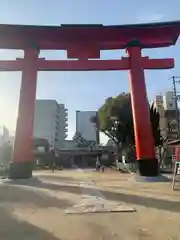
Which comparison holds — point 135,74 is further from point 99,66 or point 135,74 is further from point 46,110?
point 46,110

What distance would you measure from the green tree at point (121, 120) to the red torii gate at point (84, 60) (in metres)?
17.2

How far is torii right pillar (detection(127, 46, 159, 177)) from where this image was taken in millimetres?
15867

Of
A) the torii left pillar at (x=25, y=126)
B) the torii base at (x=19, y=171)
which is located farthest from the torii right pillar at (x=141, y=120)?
the torii base at (x=19, y=171)

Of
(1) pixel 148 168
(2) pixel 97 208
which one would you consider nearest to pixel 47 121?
(1) pixel 148 168

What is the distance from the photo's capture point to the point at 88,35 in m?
17.2

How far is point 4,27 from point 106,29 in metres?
5.42

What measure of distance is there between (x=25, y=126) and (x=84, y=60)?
16.1ft

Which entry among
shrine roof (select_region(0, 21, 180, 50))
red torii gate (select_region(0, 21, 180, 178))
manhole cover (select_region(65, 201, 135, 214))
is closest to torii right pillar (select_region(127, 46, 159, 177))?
red torii gate (select_region(0, 21, 180, 178))

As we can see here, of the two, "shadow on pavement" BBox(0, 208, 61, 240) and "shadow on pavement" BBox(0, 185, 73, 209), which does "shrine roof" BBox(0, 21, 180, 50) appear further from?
"shadow on pavement" BBox(0, 208, 61, 240)

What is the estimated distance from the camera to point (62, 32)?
667 inches

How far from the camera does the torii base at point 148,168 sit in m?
15.7

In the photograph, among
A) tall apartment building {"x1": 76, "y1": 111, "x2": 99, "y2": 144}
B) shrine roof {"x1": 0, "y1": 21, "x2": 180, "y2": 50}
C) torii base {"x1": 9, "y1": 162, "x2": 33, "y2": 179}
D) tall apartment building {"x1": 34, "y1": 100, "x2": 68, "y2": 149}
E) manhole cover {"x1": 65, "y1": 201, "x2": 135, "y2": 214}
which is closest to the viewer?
manhole cover {"x1": 65, "y1": 201, "x2": 135, "y2": 214}

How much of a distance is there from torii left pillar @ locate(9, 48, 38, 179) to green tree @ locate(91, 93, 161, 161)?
19.5 meters

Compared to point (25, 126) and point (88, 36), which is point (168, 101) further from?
point (25, 126)
